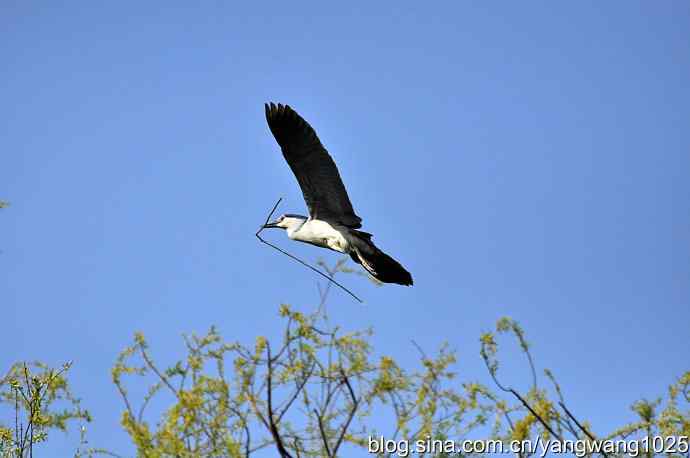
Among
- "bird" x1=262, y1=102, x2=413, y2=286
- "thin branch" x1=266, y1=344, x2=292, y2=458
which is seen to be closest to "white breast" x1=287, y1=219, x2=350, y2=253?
"bird" x1=262, y1=102, x2=413, y2=286

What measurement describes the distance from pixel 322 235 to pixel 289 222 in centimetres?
76

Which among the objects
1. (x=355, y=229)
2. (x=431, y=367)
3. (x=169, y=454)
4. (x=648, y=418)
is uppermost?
(x=355, y=229)

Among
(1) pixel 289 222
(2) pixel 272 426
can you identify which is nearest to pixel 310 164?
(1) pixel 289 222

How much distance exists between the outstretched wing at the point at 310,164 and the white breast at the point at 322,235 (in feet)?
0.52

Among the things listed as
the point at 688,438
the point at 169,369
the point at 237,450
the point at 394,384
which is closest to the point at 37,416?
the point at 169,369

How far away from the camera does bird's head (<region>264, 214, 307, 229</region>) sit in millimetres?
10984

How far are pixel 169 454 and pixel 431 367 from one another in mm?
1760

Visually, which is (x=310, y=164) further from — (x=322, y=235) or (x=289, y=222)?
(x=289, y=222)

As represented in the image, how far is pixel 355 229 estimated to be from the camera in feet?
34.3

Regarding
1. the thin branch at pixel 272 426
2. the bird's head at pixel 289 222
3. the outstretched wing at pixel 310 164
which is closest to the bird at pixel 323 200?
the outstretched wing at pixel 310 164

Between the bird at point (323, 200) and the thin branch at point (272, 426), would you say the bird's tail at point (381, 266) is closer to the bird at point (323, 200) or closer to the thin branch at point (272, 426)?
the bird at point (323, 200)

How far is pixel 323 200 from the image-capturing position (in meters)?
10.4

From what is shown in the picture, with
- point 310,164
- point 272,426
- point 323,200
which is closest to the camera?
point 272,426

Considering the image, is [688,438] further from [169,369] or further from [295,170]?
[295,170]
